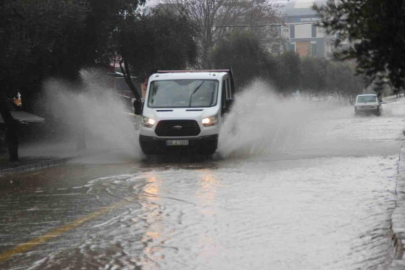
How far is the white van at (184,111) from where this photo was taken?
20.9 meters

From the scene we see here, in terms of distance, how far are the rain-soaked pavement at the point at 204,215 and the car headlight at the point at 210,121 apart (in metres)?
1.26

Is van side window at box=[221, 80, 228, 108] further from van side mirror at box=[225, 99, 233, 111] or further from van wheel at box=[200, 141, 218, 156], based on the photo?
van wheel at box=[200, 141, 218, 156]

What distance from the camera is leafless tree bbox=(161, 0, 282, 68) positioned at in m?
60.7

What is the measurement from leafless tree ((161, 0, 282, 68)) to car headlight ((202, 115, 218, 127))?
116 feet

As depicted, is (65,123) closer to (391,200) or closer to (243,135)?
(243,135)

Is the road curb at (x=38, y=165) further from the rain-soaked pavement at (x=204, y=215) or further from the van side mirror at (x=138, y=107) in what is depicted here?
the van side mirror at (x=138, y=107)

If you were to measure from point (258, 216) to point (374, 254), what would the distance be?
284 centimetres

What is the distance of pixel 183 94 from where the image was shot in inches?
873

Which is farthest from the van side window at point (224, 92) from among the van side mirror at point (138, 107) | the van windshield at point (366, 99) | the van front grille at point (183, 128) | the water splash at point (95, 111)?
the van windshield at point (366, 99)

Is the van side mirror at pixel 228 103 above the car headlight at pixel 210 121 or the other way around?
above

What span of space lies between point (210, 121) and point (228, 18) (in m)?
43.8

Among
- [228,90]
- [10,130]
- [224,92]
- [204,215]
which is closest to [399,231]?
[204,215]

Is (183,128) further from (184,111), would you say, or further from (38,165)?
(38,165)

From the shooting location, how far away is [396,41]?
22.2ft
